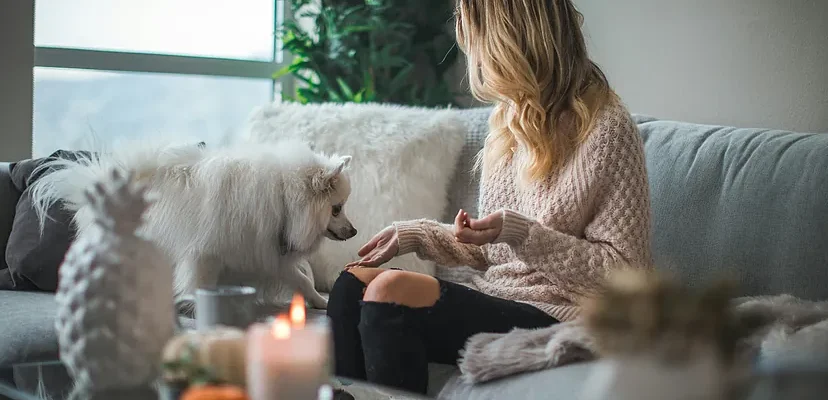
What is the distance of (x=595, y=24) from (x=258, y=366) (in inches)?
92.6

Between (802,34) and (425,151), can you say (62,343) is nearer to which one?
(425,151)

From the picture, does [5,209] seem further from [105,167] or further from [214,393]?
[214,393]

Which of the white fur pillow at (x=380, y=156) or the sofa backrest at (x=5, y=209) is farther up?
the white fur pillow at (x=380, y=156)

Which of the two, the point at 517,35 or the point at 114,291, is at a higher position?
the point at 517,35

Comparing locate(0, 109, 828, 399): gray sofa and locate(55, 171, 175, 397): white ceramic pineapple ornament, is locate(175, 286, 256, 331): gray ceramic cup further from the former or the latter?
locate(0, 109, 828, 399): gray sofa

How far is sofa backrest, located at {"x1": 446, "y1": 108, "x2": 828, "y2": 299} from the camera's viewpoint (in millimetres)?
1895

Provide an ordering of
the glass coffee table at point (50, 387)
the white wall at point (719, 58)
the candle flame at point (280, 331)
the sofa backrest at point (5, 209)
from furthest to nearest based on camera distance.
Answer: the sofa backrest at point (5, 209), the white wall at point (719, 58), the glass coffee table at point (50, 387), the candle flame at point (280, 331)

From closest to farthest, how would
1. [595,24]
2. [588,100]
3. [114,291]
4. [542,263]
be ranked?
[114,291]
[542,263]
[588,100]
[595,24]

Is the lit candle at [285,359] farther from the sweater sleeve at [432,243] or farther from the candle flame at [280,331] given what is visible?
the sweater sleeve at [432,243]

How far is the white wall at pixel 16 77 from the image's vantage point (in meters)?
3.02

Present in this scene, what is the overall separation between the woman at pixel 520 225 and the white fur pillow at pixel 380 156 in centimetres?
48

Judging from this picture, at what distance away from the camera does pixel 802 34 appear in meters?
2.31

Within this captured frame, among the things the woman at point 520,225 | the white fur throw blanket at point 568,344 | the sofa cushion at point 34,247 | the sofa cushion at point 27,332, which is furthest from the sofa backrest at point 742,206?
the sofa cushion at point 34,247

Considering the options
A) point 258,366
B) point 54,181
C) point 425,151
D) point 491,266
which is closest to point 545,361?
point 491,266
